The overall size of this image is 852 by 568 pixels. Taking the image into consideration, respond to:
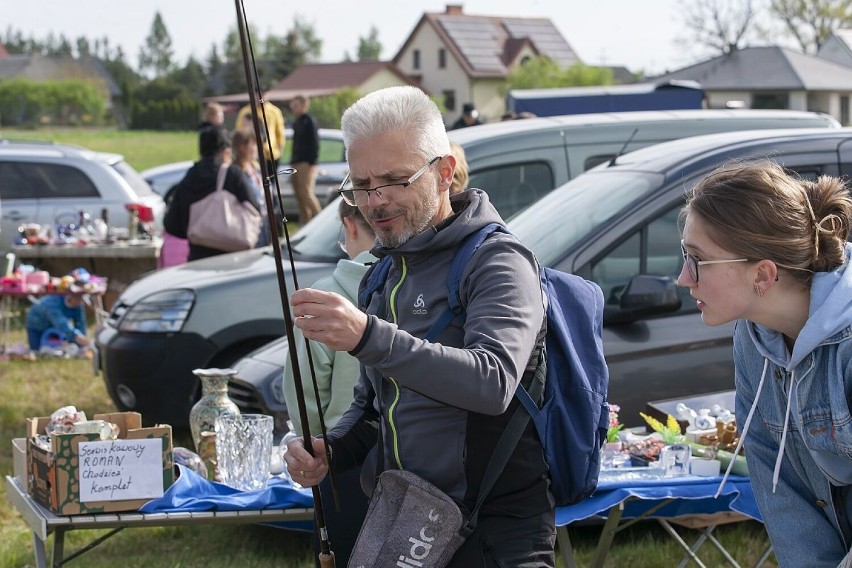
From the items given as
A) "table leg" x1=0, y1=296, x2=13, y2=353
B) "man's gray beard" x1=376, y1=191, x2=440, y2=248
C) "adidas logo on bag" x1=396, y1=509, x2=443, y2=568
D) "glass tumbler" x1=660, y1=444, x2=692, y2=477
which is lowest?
"table leg" x1=0, y1=296, x2=13, y2=353

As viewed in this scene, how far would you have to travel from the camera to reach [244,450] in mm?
4289

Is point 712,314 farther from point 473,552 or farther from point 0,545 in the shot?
point 0,545

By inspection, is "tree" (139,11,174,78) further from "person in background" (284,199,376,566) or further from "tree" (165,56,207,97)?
"person in background" (284,199,376,566)

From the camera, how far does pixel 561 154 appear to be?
7508mm

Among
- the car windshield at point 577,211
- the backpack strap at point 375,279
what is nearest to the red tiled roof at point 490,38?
the car windshield at point 577,211

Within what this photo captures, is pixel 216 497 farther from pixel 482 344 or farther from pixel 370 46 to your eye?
pixel 370 46

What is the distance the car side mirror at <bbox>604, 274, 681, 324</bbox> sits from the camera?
16.7 ft

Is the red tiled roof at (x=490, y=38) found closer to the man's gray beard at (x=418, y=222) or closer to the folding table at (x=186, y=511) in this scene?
the folding table at (x=186, y=511)

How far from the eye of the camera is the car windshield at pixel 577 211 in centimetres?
541

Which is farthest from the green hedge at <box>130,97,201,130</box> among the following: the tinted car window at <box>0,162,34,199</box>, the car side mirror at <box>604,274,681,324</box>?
the car side mirror at <box>604,274,681,324</box>

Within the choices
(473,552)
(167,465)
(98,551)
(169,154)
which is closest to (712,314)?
(473,552)

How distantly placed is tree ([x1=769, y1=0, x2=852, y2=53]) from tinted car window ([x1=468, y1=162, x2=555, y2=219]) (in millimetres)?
71026

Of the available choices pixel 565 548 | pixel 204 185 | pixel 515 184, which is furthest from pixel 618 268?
pixel 204 185

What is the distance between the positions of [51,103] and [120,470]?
8964cm
